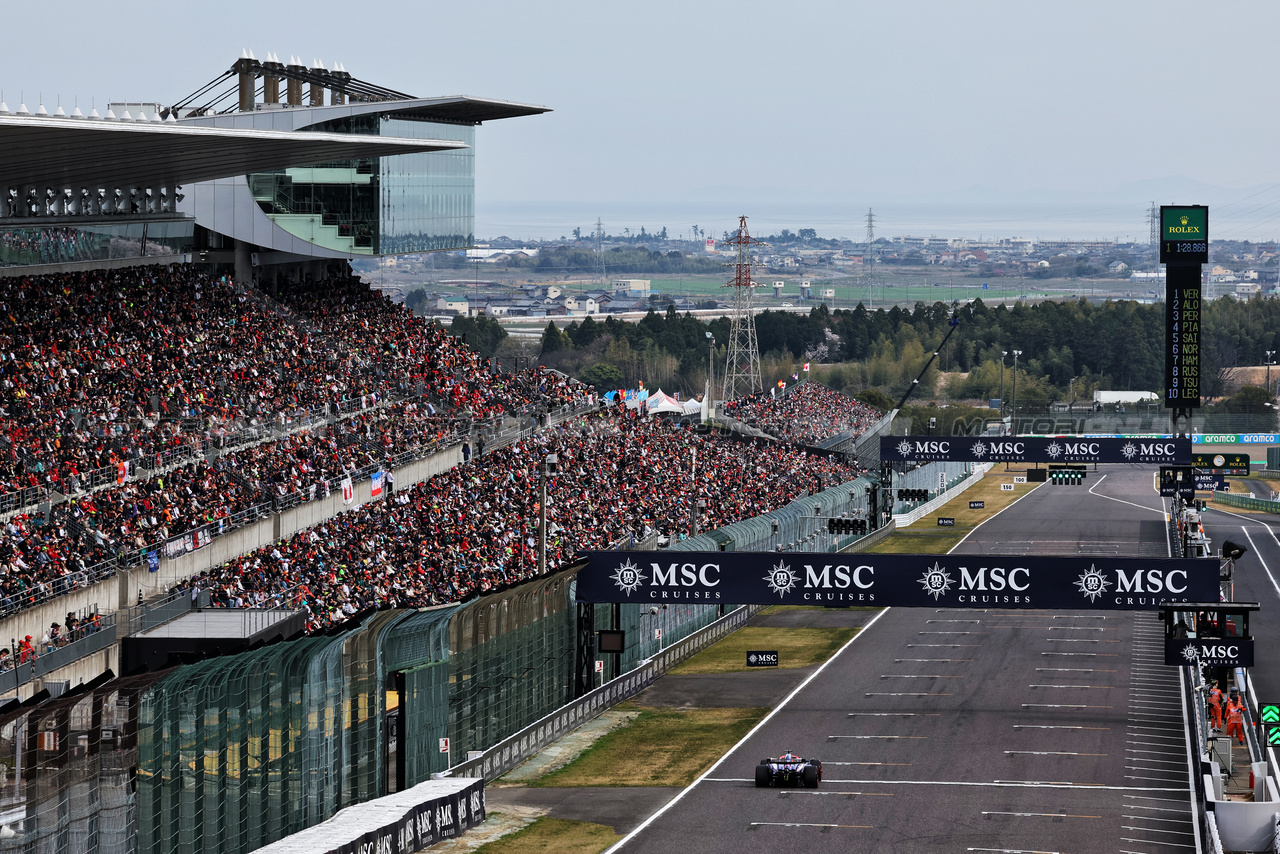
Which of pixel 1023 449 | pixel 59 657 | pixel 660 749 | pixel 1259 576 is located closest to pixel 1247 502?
pixel 1023 449

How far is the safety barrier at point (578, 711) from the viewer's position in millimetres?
35344

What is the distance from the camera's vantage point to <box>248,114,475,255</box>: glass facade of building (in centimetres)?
6475

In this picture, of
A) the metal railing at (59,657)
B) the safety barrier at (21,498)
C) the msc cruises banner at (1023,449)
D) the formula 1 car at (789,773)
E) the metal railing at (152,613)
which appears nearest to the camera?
the metal railing at (59,657)

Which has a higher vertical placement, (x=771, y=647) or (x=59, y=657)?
(x=59, y=657)

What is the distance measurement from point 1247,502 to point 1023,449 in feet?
89.1

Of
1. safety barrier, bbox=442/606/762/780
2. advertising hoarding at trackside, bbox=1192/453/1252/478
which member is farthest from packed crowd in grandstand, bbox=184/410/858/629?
advertising hoarding at trackside, bbox=1192/453/1252/478

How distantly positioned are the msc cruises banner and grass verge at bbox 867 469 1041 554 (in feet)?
13.2

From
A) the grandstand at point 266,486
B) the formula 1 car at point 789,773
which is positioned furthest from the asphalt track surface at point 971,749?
the grandstand at point 266,486

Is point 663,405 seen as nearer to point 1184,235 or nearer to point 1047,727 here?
point 1184,235

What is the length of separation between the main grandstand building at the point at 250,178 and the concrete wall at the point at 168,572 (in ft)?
34.0

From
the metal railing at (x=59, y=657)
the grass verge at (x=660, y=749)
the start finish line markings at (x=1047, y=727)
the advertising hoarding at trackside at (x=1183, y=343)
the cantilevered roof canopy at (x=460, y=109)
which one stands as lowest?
the grass verge at (x=660, y=749)

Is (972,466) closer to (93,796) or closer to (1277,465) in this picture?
(1277,465)

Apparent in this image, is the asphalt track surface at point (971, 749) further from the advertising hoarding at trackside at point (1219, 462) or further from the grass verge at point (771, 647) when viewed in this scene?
the advertising hoarding at trackside at point (1219, 462)

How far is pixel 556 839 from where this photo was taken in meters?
30.9
